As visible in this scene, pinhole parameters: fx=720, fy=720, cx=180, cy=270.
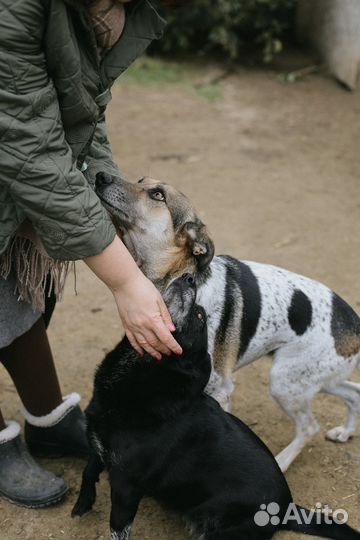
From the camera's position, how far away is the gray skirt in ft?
9.38

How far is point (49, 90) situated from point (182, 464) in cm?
157

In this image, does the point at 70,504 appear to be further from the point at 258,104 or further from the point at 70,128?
the point at 258,104

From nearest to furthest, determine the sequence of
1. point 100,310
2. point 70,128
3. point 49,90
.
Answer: point 49,90, point 70,128, point 100,310

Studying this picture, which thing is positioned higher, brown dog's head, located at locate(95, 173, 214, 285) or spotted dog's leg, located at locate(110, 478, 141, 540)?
brown dog's head, located at locate(95, 173, 214, 285)

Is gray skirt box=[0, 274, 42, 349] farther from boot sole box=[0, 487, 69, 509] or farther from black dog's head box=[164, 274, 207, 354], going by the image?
boot sole box=[0, 487, 69, 509]

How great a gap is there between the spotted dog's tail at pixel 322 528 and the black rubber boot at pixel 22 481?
105 centimetres

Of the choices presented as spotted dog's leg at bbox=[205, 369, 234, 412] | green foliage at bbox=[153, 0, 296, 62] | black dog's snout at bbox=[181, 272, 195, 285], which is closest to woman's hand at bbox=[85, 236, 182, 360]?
black dog's snout at bbox=[181, 272, 195, 285]

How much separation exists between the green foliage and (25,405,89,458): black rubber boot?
7.38m

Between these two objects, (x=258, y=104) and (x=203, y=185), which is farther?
(x=258, y=104)

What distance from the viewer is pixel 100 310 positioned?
496cm

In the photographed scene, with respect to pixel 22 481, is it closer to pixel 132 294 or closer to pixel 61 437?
pixel 61 437

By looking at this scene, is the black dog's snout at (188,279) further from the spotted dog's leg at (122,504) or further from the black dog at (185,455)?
the spotted dog's leg at (122,504)

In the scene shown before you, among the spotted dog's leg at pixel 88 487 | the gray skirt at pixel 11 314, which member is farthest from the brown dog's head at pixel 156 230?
the spotted dog's leg at pixel 88 487

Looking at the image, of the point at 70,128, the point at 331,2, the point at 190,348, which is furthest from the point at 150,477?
the point at 331,2
